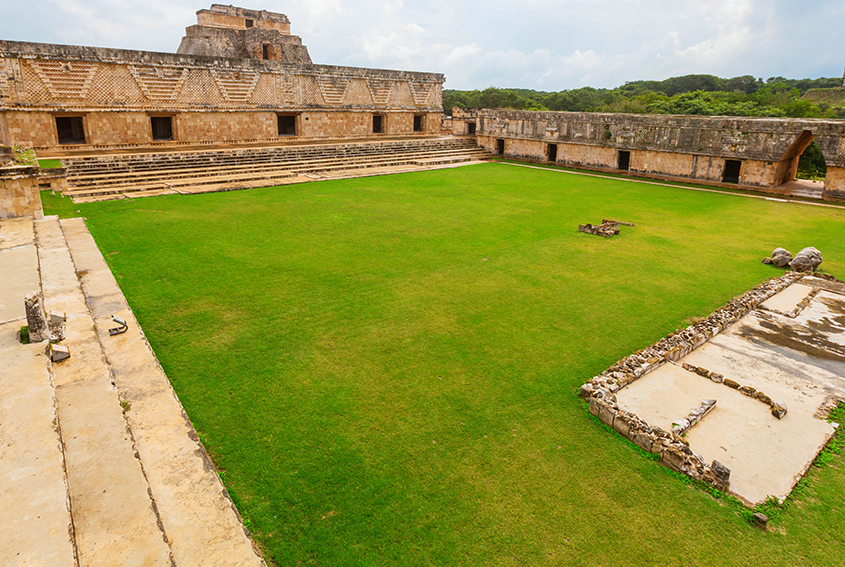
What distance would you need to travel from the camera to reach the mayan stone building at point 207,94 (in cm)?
1577

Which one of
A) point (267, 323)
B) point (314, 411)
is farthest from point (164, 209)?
point (314, 411)

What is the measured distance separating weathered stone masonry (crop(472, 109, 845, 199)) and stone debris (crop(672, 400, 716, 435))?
13.6 metres

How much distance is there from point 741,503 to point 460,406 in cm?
221

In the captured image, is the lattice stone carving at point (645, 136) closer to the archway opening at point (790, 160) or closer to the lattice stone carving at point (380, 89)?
the archway opening at point (790, 160)

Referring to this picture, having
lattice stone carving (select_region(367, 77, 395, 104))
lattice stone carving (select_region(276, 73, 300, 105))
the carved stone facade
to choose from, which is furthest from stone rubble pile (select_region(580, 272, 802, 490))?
the carved stone facade

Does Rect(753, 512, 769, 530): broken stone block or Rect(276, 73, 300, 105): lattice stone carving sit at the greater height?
Rect(276, 73, 300, 105): lattice stone carving

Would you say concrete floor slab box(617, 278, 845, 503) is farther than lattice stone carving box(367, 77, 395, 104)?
No

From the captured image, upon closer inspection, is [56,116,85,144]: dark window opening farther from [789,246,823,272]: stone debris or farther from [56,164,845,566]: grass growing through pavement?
[789,246,823,272]: stone debris

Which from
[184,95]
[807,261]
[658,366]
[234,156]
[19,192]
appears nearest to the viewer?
[658,366]

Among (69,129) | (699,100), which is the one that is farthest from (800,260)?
(699,100)

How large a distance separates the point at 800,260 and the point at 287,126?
20747 mm

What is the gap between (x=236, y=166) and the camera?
16484 millimetres

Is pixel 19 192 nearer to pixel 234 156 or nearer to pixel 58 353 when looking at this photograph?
pixel 58 353

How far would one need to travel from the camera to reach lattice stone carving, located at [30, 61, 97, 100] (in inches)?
619
